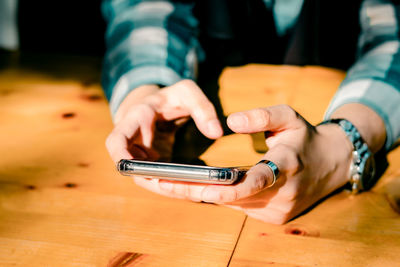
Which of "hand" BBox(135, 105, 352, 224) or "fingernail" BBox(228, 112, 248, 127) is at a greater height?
"fingernail" BBox(228, 112, 248, 127)

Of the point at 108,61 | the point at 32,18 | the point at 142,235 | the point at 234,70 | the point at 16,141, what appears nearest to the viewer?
the point at 142,235

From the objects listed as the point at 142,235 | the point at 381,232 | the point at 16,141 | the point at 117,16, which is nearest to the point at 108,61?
the point at 117,16

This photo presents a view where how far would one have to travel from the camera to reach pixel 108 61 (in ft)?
3.35

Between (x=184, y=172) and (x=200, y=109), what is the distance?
0.19 meters

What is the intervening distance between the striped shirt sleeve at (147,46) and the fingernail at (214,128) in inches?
10.5

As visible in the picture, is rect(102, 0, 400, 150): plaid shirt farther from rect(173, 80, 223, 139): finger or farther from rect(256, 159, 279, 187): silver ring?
rect(256, 159, 279, 187): silver ring

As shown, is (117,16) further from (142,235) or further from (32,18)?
(142,235)

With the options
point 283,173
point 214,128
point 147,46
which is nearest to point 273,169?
point 283,173

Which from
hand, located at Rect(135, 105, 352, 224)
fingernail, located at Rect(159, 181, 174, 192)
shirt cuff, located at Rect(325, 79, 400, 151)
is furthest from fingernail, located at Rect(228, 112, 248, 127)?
shirt cuff, located at Rect(325, 79, 400, 151)

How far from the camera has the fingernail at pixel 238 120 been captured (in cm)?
56

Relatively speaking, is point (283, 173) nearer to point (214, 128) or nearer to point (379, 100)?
point (214, 128)

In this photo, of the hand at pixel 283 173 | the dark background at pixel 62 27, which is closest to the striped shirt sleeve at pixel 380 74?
the hand at pixel 283 173

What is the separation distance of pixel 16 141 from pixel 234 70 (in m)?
0.56

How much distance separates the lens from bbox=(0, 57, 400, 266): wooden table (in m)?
0.57
